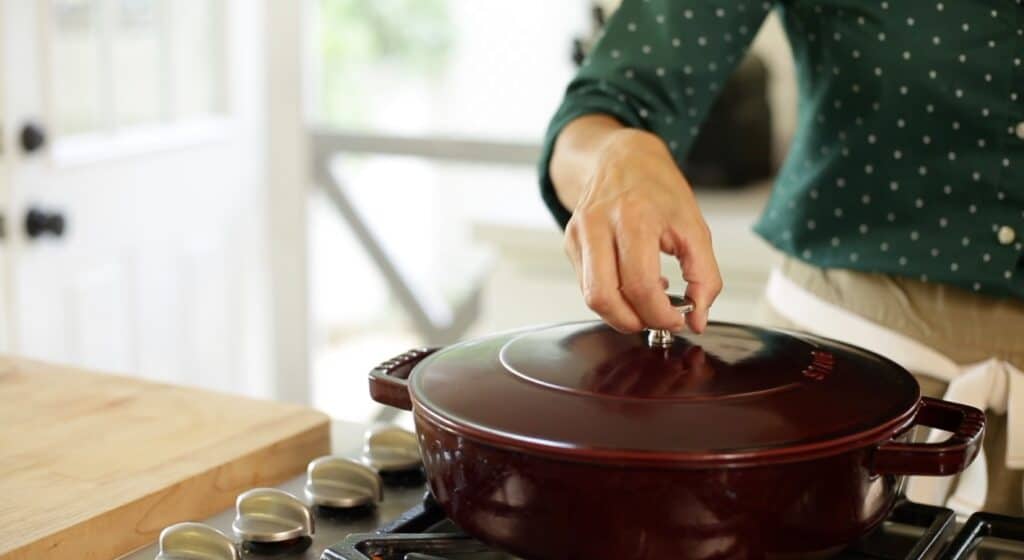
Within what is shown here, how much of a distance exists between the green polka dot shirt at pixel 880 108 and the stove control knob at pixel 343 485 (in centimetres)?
26

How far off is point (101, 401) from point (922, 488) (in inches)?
23.5

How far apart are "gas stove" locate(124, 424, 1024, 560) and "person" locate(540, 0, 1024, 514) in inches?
8.7

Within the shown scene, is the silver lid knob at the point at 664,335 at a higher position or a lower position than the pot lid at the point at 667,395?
higher

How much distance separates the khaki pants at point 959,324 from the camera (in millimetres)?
913

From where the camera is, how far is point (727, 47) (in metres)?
0.96

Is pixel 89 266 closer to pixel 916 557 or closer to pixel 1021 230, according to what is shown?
pixel 1021 230

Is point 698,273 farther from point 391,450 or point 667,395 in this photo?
point 391,450

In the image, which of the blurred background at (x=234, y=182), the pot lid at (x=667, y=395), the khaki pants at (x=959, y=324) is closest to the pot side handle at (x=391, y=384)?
the pot lid at (x=667, y=395)

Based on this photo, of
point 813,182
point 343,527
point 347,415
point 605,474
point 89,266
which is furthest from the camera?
point 347,415

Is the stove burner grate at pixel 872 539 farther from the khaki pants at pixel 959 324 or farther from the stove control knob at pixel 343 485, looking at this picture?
the khaki pants at pixel 959 324

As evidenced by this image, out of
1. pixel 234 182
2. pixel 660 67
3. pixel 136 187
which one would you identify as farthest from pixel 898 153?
pixel 234 182

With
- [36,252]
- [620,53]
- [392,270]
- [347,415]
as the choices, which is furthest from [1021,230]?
[347,415]

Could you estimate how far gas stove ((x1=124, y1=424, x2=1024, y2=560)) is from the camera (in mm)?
625

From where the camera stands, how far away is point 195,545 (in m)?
0.63
